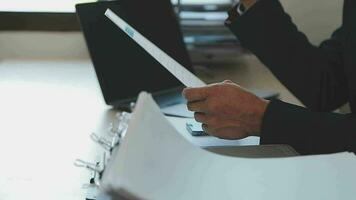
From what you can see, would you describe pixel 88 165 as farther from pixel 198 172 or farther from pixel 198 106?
pixel 198 172

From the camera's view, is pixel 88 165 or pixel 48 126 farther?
pixel 48 126

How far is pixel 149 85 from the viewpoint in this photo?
3.69 feet

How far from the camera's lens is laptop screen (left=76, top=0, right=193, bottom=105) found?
1.07 metres

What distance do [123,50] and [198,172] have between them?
678 mm

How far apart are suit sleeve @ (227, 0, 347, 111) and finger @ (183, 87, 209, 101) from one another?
267mm

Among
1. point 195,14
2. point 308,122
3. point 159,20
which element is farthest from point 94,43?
point 308,122

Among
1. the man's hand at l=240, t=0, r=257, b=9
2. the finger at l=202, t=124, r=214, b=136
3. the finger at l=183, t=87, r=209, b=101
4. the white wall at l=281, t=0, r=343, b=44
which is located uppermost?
the man's hand at l=240, t=0, r=257, b=9

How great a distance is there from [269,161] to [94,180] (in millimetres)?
268

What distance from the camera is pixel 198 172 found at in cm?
46

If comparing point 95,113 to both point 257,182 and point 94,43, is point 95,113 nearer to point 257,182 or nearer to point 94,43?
point 94,43

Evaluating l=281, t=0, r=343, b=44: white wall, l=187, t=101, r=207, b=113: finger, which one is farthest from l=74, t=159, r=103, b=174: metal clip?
l=281, t=0, r=343, b=44: white wall

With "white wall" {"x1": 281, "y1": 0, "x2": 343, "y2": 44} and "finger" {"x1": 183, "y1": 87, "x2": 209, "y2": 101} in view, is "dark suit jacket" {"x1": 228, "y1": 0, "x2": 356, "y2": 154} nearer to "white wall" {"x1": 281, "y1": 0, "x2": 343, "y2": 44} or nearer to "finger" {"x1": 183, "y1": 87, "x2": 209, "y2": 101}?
"finger" {"x1": 183, "y1": 87, "x2": 209, "y2": 101}

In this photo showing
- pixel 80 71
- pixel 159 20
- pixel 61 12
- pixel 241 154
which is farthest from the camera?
pixel 61 12

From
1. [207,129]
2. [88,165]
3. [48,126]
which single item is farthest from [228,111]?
[48,126]
